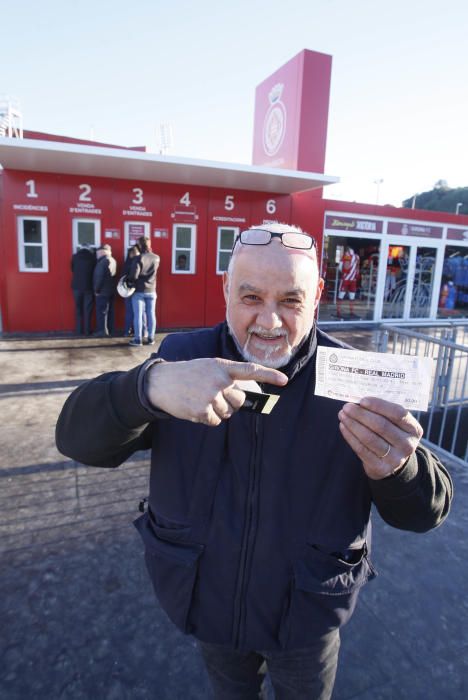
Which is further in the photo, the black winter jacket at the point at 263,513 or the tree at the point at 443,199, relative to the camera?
the tree at the point at 443,199

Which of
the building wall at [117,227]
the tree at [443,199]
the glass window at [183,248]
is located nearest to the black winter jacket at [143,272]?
the building wall at [117,227]

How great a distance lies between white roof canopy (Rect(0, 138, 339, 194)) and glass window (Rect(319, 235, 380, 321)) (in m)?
4.22

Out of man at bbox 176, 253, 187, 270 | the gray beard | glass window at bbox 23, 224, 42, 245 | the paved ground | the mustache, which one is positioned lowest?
the paved ground

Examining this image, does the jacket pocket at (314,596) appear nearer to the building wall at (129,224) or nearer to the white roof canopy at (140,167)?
the white roof canopy at (140,167)

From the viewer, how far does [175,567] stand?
149cm

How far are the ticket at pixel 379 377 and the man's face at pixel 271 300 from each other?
30cm

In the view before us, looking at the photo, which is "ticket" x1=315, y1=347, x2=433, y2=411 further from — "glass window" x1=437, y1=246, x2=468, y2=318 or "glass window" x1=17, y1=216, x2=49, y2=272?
"glass window" x1=437, y1=246, x2=468, y2=318

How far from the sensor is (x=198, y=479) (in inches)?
59.2

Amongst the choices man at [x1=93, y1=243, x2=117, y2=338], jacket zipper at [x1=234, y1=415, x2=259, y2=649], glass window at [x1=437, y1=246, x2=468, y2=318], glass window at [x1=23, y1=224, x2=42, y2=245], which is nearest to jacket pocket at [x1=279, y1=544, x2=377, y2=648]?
jacket zipper at [x1=234, y1=415, x2=259, y2=649]

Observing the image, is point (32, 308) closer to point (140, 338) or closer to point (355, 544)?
point (140, 338)

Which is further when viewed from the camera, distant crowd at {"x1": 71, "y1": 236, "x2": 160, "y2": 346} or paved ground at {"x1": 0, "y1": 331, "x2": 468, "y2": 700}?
distant crowd at {"x1": 71, "y1": 236, "x2": 160, "y2": 346}

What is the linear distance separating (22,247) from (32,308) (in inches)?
51.9

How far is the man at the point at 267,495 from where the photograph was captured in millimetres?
1440

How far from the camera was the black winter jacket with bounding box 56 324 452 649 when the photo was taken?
4.73 ft
